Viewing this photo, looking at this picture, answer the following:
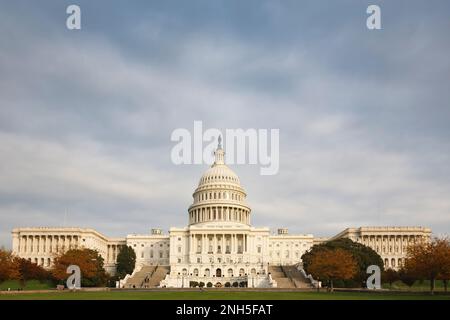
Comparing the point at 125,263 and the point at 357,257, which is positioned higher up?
the point at 357,257

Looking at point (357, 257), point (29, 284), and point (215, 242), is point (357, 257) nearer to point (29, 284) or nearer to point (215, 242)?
point (215, 242)

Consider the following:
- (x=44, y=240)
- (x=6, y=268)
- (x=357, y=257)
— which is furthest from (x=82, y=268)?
(x=44, y=240)

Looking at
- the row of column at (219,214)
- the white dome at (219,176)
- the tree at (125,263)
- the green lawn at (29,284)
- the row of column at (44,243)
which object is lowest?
the green lawn at (29,284)

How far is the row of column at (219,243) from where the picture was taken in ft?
471

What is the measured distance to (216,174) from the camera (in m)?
161

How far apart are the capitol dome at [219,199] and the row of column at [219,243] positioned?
25.4 ft

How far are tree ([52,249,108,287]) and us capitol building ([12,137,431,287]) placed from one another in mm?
26993

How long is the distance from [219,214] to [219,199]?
4.24 meters

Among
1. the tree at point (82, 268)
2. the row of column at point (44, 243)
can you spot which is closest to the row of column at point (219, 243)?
the row of column at point (44, 243)

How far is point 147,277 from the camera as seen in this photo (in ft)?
379

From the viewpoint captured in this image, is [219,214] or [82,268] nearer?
[82,268]

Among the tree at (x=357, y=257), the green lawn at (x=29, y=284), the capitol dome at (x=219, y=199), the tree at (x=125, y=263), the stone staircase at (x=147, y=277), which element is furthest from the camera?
the capitol dome at (x=219, y=199)

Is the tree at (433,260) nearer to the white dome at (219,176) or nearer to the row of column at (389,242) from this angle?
the row of column at (389,242)
